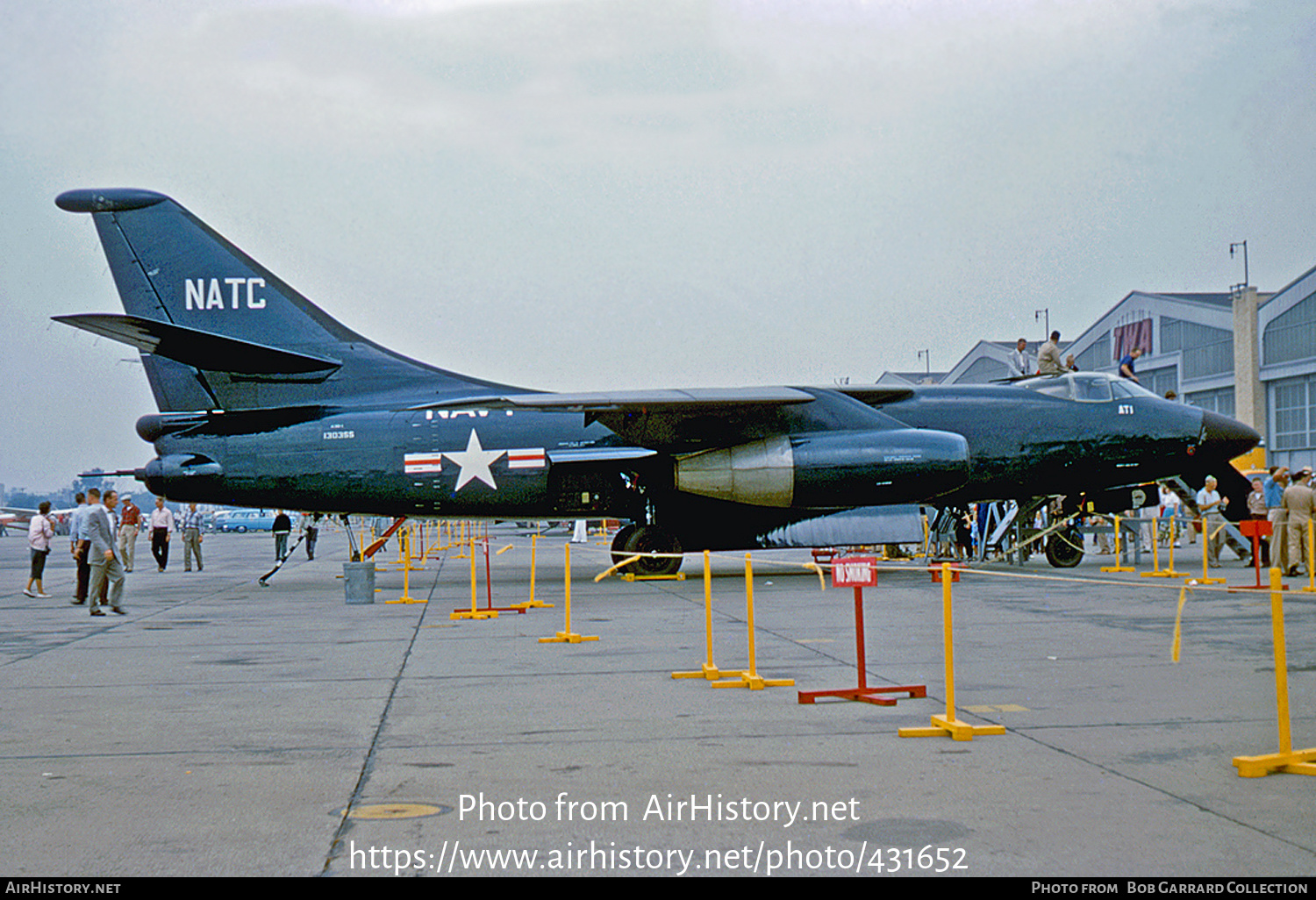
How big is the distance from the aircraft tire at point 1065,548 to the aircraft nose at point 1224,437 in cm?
287

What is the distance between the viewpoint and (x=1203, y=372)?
145 ft

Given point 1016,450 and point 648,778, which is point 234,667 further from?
point 1016,450

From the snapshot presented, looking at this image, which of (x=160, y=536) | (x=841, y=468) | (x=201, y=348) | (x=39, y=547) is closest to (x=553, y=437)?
(x=841, y=468)

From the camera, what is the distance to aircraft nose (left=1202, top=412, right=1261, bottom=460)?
1986 centimetres

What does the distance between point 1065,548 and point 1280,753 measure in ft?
54.2

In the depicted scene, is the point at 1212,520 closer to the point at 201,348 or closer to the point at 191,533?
the point at 201,348

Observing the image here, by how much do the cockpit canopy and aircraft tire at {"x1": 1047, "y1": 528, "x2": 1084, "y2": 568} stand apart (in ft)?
9.68

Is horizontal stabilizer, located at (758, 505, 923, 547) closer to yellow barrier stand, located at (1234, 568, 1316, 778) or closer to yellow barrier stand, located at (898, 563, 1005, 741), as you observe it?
yellow barrier stand, located at (898, 563, 1005, 741)

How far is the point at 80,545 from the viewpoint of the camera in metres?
16.9

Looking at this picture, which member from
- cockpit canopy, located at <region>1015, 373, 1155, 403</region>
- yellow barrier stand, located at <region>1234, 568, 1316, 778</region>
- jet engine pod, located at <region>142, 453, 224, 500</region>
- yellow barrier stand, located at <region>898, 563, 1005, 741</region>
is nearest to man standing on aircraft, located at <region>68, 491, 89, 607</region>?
jet engine pod, located at <region>142, 453, 224, 500</region>

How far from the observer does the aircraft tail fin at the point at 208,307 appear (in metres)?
19.1

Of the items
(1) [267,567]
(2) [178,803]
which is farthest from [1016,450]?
(1) [267,567]

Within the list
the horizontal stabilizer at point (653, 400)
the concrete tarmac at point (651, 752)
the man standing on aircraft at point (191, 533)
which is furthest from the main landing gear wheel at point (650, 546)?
the man standing on aircraft at point (191, 533)

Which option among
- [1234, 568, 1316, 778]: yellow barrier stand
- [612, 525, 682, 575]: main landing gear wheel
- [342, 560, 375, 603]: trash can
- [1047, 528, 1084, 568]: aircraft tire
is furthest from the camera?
[1047, 528, 1084, 568]: aircraft tire
